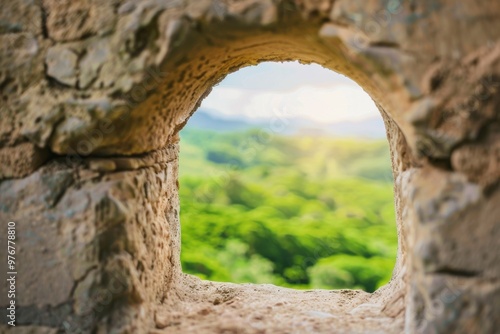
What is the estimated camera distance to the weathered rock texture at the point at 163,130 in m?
1.36

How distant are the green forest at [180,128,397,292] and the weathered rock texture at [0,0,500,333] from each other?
145 inches

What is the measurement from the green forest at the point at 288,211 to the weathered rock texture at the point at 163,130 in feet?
12.1

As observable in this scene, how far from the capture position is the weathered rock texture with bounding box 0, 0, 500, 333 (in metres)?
1.36

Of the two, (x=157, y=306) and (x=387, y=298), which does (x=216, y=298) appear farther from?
(x=387, y=298)

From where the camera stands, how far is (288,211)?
745 cm

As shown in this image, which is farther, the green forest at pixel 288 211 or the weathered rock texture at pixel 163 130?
the green forest at pixel 288 211

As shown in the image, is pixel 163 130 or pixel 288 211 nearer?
pixel 163 130

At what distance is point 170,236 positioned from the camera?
7.38 feet

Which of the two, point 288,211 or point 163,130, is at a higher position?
point 288,211

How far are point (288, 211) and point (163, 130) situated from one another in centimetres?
569

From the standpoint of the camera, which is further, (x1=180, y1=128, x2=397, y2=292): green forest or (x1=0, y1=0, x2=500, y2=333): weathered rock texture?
(x1=180, y1=128, x2=397, y2=292): green forest

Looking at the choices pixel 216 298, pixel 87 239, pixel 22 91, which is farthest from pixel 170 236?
pixel 22 91

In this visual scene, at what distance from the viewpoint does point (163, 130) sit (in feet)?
6.35

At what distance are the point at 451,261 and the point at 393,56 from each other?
0.66m
